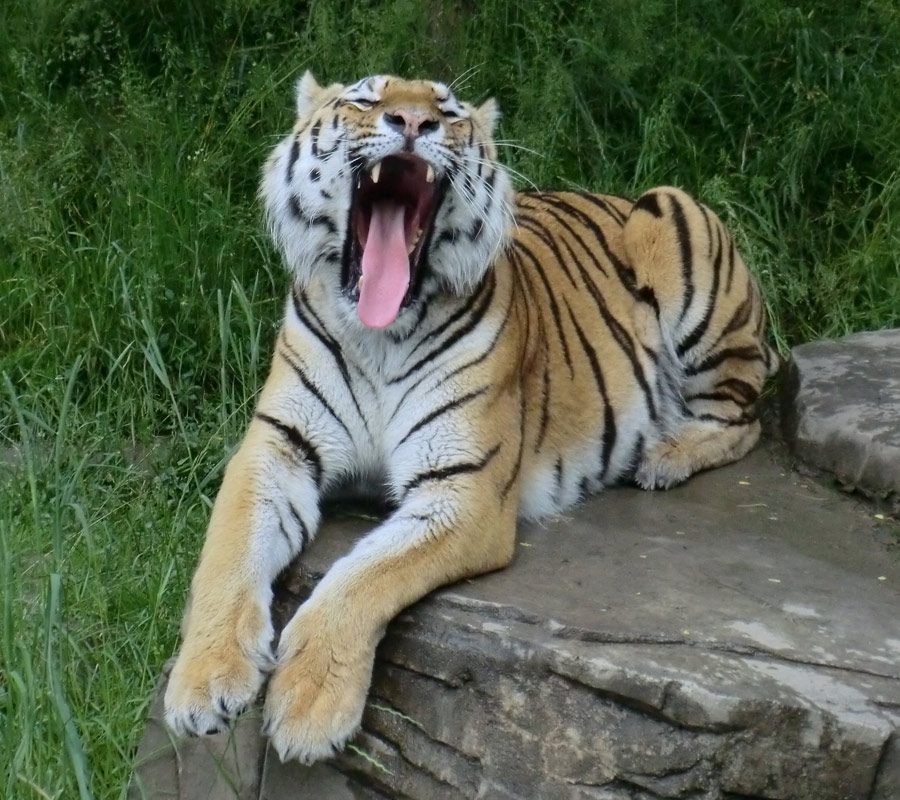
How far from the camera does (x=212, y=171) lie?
5.07 metres

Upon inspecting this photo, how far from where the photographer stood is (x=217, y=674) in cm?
275

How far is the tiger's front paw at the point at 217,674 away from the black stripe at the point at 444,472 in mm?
575

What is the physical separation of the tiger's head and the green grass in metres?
1.04

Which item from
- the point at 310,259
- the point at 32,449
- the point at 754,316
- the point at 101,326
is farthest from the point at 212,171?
the point at 754,316

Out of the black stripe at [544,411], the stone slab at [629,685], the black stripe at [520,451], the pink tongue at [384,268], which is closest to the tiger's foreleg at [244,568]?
the stone slab at [629,685]

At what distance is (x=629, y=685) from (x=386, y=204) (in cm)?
143

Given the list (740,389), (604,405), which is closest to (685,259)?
(740,389)

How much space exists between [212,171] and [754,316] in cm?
216

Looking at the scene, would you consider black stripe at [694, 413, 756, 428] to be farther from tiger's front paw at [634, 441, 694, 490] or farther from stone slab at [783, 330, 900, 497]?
tiger's front paw at [634, 441, 694, 490]

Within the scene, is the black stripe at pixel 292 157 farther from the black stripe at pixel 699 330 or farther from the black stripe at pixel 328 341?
the black stripe at pixel 699 330

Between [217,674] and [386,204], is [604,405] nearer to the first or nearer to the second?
[386,204]

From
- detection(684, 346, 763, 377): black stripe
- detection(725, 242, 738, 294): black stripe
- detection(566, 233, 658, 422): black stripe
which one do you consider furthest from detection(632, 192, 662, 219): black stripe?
detection(684, 346, 763, 377): black stripe

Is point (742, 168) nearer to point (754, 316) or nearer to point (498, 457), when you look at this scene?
point (754, 316)

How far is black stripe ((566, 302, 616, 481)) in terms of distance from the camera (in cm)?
400
